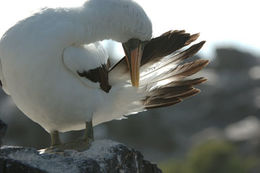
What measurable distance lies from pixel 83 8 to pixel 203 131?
35910 mm

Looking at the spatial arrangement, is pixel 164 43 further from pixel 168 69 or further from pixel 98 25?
pixel 98 25

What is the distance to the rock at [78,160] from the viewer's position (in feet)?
21.2

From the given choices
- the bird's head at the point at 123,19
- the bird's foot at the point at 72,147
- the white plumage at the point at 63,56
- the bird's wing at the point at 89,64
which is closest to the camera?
the bird's foot at the point at 72,147

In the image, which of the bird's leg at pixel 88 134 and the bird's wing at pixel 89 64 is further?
the bird's leg at pixel 88 134

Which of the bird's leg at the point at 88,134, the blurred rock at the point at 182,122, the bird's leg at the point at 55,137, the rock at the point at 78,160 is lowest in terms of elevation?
the blurred rock at the point at 182,122

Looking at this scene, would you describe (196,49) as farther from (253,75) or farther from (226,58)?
(226,58)

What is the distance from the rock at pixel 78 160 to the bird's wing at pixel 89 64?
92 cm

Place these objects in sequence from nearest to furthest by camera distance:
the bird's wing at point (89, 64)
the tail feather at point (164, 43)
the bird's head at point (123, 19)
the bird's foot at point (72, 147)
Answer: the bird's foot at point (72, 147), the bird's wing at point (89, 64), the bird's head at point (123, 19), the tail feather at point (164, 43)

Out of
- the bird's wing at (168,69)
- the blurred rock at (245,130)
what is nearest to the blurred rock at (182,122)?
the blurred rock at (245,130)

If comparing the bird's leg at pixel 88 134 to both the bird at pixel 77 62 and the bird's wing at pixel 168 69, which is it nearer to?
the bird at pixel 77 62

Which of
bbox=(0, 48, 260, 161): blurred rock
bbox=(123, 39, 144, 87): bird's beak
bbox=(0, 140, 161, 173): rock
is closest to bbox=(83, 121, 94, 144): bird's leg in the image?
bbox=(0, 140, 161, 173): rock

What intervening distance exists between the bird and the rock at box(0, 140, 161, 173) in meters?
0.39

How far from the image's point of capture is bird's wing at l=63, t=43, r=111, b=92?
25.7 feet

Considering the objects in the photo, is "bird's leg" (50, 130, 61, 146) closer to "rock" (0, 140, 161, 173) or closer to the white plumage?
the white plumage
